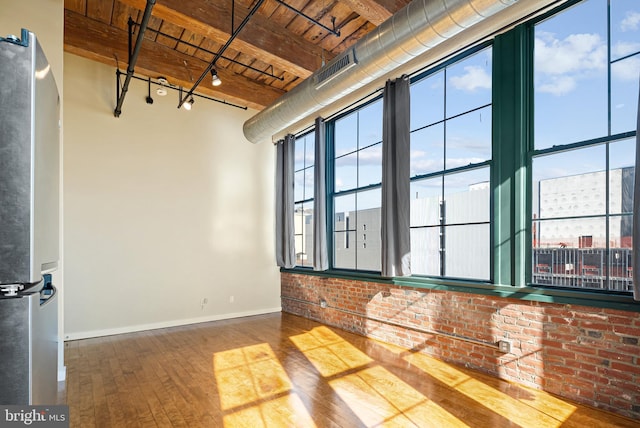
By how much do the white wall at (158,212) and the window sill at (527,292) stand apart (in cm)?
279

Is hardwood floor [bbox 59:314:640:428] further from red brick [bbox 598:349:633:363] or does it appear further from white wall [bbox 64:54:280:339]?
white wall [bbox 64:54:280:339]

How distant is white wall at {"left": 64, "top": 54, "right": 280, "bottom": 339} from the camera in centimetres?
495

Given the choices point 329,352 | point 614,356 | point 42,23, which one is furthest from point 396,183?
point 42,23

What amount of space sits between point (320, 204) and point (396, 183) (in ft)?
5.49

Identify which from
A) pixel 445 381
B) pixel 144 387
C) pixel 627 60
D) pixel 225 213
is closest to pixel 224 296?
pixel 225 213

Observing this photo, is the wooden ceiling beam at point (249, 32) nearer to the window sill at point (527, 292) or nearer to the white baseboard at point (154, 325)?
the window sill at point (527, 292)

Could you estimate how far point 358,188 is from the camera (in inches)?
208

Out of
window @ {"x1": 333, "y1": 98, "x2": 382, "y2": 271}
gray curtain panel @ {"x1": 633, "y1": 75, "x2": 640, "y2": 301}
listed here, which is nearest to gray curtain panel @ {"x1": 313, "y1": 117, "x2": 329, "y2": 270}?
window @ {"x1": 333, "y1": 98, "x2": 382, "y2": 271}

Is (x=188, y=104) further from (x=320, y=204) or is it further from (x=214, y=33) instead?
(x=320, y=204)

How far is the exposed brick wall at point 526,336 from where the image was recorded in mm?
2643

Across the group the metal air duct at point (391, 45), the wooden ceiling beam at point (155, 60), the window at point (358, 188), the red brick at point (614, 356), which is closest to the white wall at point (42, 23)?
the wooden ceiling beam at point (155, 60)

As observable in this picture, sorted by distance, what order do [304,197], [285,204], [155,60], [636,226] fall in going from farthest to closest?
[304,197] < [285,204] < [155,60] < [636,226]

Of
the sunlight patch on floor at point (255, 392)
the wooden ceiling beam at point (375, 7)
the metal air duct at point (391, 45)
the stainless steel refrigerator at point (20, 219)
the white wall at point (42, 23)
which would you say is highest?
the wooden ceiling beam at point (375, 7)

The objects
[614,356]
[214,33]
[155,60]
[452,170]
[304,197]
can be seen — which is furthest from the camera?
[304,197]
